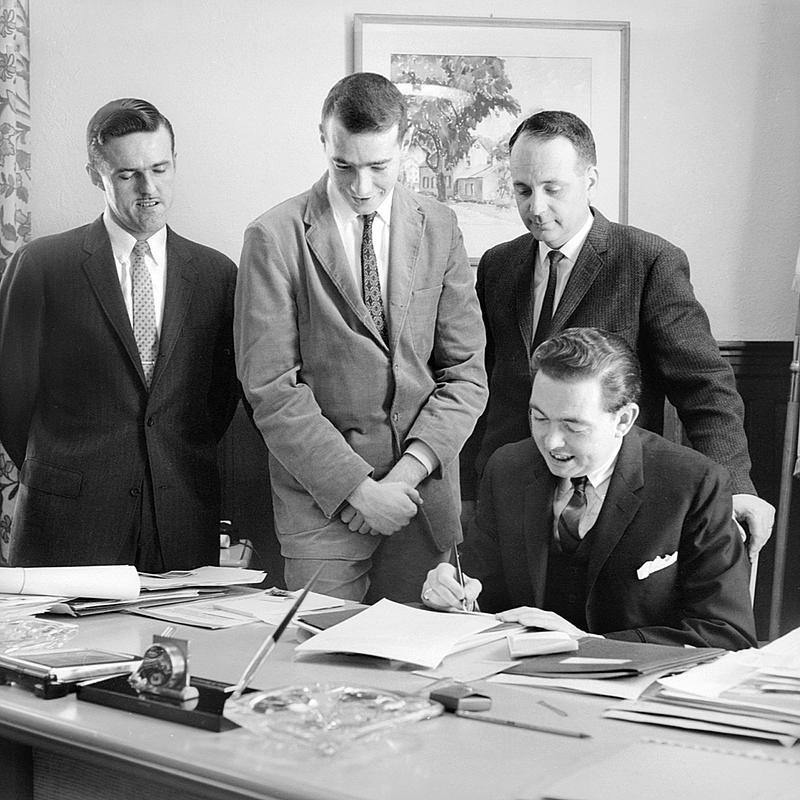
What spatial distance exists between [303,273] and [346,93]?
1.41 ft

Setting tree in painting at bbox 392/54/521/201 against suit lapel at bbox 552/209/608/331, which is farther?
tree in painting at bbox 392/54/521/201

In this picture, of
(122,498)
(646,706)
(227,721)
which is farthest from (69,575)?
(646,706)

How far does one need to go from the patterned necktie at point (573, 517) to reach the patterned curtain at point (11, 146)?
71.2 inches

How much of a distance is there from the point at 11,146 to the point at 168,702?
236 cm

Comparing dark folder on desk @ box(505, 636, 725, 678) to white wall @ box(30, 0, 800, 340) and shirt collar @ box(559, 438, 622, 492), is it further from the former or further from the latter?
white wall @ box(30, 0, 800, 340)

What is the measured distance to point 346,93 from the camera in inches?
106

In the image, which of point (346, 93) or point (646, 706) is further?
point (346, 93)

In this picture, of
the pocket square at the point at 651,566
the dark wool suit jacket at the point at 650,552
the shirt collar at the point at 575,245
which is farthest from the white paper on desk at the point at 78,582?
the shirt collar at the point at 575,245

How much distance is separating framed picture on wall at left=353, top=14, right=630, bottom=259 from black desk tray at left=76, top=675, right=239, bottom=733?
239cm

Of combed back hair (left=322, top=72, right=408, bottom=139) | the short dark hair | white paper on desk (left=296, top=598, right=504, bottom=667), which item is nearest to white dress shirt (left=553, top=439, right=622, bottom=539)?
white paper on desk (left=296, top=598, right=504, bottom=667)

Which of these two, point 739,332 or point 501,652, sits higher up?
point 739,332

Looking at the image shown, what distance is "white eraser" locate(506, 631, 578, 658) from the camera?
177 centimetres

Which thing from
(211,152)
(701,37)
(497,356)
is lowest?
(497,356)

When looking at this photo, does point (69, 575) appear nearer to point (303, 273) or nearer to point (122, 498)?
point (122, 498)
